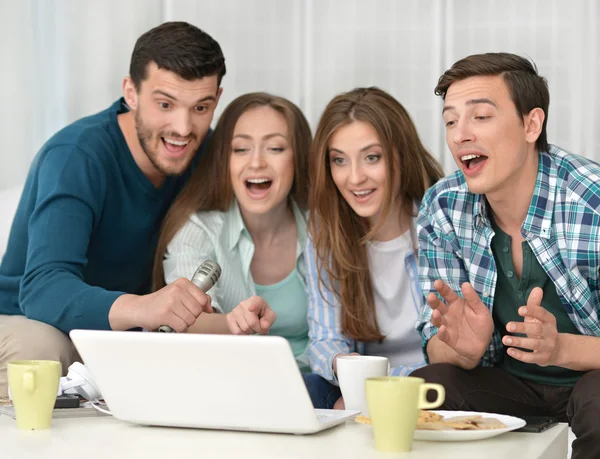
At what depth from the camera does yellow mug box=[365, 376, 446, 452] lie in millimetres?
1034

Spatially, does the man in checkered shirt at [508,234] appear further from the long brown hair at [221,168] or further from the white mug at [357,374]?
the long brown hair at [221,168]

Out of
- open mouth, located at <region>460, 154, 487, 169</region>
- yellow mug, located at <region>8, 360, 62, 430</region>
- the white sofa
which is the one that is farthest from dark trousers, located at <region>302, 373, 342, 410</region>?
the white sofa

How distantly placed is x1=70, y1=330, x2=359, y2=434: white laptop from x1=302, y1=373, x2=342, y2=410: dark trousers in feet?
2.67

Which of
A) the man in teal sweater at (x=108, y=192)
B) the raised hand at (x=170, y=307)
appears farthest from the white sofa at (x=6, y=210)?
the raised hand at (x=170, y=307)

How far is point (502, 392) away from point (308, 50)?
1.62 meters

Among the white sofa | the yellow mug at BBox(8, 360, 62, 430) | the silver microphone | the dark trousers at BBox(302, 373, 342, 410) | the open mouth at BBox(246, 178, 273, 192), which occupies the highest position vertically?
the open mouth at BBox(246, 178, 273, 192)

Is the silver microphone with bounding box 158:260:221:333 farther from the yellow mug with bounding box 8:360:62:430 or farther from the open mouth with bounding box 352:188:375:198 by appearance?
the open mouth with bounding box 352:188:375:198

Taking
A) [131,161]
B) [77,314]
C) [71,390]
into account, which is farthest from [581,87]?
[71,390]

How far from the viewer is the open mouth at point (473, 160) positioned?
180 cm

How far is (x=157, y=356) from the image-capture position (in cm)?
111

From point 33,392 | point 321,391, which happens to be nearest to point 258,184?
point 321,391

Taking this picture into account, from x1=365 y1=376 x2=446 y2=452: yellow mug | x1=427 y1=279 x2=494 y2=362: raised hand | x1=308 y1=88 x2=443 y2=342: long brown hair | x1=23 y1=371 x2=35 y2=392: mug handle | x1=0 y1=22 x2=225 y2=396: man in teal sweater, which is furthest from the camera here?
x1=308 y1=88 x2=443 y2=342: long brown hair

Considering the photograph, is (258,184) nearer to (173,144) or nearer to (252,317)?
(173,144)

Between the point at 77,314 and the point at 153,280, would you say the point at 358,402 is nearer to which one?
the point at 77,314
